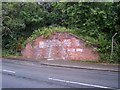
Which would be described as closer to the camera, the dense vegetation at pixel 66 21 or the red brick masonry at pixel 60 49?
the red brick masonry at pixel 60 49

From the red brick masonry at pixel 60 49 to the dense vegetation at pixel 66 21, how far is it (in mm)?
719

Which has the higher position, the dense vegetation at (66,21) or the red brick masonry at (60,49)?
the dense vegetation at (66,21)

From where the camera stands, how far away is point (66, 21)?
27.0 meters

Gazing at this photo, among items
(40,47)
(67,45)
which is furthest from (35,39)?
(67,45)

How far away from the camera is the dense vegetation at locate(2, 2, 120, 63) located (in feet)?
73.3

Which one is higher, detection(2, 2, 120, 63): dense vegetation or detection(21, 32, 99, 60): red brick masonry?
detection(2, 2, 120, 63): dense vegetation

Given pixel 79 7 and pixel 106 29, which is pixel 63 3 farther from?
pixel 106 29

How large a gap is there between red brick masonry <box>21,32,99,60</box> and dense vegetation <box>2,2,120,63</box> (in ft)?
2.36

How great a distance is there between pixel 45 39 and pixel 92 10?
4.51 metres

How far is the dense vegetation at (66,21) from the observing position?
22328 mm

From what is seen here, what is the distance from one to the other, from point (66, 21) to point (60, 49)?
4.72 metres

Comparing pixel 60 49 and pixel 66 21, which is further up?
pixel 66 21

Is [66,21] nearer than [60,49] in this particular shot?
No

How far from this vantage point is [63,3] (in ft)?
86.9
